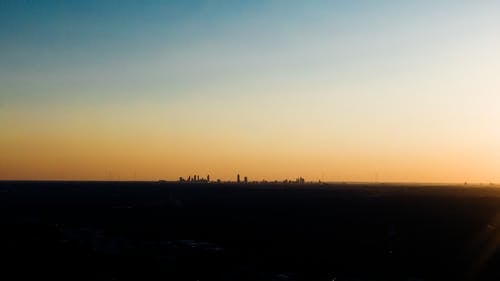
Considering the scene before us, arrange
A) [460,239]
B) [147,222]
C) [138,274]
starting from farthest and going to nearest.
→ [147,222], [460,239], [138,274]

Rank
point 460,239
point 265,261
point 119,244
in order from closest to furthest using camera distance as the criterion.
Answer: point 265,261 → point 119,244 → point 460,239

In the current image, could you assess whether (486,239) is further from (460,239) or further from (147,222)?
(147,222)

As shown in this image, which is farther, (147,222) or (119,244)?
(147,222)

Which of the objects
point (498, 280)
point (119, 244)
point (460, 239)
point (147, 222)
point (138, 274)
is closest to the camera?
point (138, 274)

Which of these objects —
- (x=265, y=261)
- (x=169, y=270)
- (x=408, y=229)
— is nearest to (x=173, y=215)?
(x=408, y=229)

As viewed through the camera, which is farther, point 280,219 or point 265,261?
point 280,219

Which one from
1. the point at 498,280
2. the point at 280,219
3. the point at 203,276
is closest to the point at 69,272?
the point at 203,276

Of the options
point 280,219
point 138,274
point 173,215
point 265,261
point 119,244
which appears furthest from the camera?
point 173,215

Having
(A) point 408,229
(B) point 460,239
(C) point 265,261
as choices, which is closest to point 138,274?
(C) point 265,261

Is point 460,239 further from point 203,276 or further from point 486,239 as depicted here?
point 203,276
